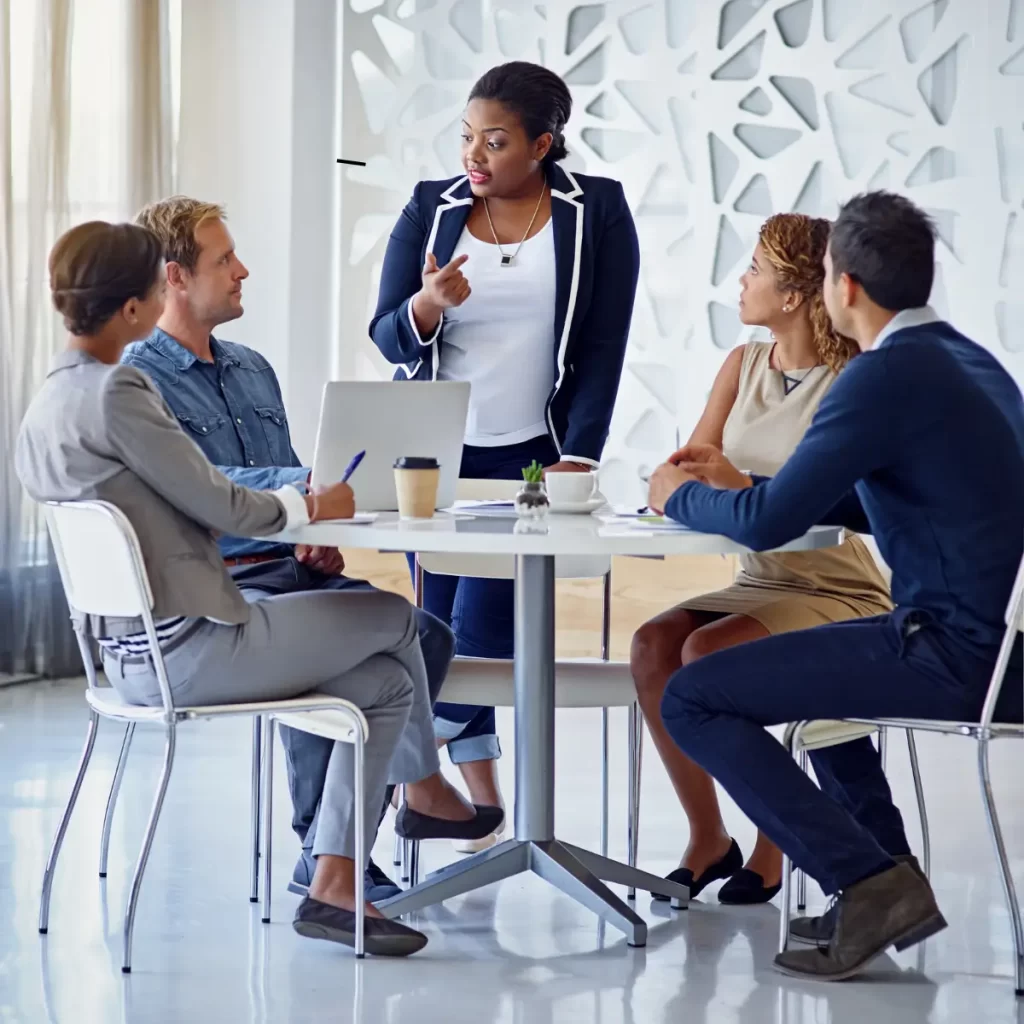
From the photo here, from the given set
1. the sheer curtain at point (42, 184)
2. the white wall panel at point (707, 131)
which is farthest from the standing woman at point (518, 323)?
the white wall panel at point (707, 131)

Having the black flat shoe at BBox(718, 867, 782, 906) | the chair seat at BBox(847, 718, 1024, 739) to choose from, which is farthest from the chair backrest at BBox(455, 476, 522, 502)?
the chair seat at BBox(847, 718, 1024, 739)

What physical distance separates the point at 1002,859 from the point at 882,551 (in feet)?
1.68

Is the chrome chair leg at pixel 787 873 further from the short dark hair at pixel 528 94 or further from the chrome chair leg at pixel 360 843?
the short dark hair at pixel 528 94

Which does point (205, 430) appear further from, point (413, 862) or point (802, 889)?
point (802, 889)

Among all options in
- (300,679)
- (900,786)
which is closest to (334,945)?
(300,679)

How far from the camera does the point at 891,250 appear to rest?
249 cm

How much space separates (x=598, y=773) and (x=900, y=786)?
77 cm

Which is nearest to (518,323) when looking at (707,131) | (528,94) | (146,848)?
(528,94)

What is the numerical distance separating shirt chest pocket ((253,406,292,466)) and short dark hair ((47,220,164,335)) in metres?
0.60

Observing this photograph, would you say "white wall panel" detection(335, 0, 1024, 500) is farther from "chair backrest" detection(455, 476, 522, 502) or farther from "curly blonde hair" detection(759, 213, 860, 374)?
"chair backrest" detection(455, 476, 522, 502)

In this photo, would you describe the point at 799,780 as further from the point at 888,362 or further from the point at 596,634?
the point at 596,634

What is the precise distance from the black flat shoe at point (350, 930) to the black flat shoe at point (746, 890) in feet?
2.13

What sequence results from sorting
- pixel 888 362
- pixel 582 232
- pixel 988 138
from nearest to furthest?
pixel 888 362, pixel 582 232, pixel 988 138

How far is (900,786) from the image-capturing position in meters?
4.07
